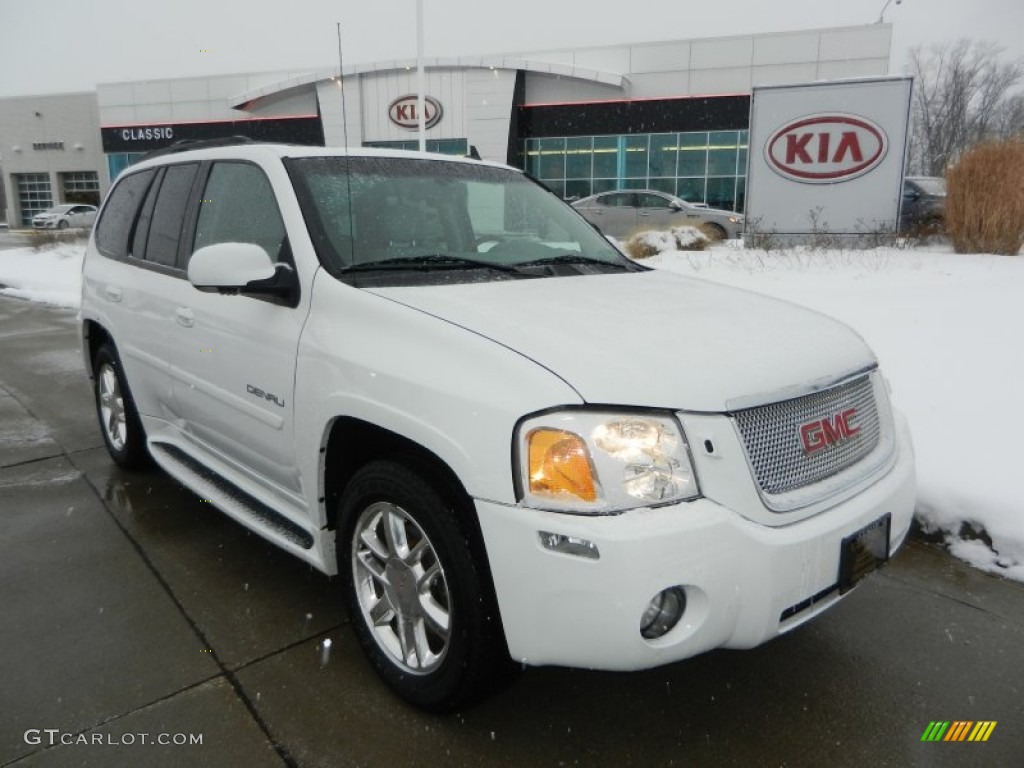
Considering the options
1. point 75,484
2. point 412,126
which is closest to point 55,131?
point 412,126

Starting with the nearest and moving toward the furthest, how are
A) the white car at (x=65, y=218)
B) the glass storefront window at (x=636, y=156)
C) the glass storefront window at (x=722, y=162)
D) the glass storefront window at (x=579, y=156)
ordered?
the glass storefront window at (x=722, y=162), the glass storefront window at (x=636, y=156), the glass storefront window at (x=579, y=156), the white car at (x=65, y=218)

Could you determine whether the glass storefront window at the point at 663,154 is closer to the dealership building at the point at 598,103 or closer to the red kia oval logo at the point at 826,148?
the dealership building at the point at 598,103

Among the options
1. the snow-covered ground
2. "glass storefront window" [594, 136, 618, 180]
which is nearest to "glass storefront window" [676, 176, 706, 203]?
"glass storefront window" [594, 136, 618, 180]

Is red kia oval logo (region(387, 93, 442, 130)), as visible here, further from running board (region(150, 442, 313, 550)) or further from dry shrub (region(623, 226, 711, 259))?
running board (region(150, 442, 313, 550))

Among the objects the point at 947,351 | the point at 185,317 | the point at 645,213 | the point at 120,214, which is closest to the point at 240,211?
the point at 185,317

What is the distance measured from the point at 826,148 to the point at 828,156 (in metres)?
0.14

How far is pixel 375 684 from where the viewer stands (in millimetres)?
2594

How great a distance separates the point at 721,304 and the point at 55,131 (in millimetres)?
55200

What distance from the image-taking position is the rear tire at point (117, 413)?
437cm

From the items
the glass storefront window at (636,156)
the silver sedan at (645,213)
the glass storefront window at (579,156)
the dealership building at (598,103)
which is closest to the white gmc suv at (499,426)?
the silver sedan at (645,213)

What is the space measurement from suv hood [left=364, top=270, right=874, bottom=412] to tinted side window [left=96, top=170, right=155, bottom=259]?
244 cm

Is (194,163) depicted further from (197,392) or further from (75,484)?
(75,484)

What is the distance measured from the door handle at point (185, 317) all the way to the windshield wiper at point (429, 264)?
3.38 ft

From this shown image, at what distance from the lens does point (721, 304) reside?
2.78m
